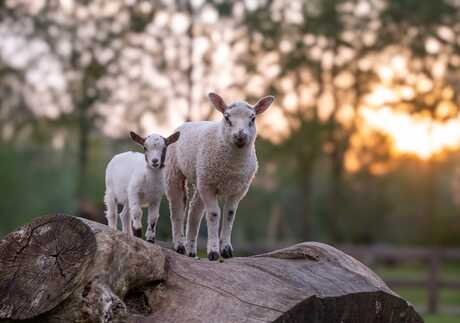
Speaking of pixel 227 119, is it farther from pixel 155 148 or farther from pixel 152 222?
pixel 152 222

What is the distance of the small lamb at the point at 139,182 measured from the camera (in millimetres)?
6828

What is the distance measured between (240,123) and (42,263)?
1.92 meters

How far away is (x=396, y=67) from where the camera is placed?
28.5 metres

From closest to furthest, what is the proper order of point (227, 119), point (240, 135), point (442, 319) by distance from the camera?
point (240, 135)
point (227, 119)
point (442, 319)

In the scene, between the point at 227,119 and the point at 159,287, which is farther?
the point at 227,119

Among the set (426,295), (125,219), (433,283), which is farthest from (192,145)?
(426,295)

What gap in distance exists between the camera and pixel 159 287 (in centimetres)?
638

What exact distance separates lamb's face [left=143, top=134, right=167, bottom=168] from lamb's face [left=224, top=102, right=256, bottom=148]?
1.82 feet

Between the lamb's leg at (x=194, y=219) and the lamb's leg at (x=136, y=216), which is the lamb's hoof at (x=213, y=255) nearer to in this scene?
the lamb's leg at (x=194, y=219)

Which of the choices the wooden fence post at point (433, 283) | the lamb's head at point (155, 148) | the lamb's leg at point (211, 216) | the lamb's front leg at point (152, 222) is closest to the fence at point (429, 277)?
the wooden fence post at point (433, 283)

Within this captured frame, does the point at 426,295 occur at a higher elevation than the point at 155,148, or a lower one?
lower

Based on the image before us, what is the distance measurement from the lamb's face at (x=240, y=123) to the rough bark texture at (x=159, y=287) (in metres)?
1.02

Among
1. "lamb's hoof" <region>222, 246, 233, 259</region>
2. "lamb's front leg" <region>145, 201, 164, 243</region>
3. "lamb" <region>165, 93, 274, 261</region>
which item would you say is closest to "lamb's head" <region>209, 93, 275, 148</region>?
"lamb" <region>165, 93, 274, 261</region>

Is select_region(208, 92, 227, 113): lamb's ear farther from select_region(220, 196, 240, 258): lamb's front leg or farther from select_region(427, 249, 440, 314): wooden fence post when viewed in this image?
select_region(427, 249, 440, 314): wooden fence post
